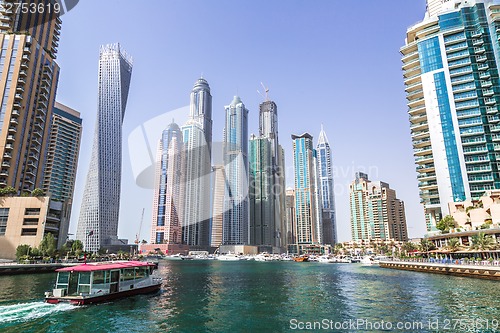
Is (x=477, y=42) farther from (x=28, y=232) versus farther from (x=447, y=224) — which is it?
(x=28, y=232)

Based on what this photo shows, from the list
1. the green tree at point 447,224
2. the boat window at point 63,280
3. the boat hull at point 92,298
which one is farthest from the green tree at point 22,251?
the green tree at point 447,224

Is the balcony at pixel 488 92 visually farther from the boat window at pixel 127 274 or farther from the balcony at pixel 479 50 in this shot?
the boat window at pixel 127 274

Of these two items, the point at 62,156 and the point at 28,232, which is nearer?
the point at 28,232

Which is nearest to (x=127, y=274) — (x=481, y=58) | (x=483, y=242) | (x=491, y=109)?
(x=483, y=242)

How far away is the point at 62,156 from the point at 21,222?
108 m

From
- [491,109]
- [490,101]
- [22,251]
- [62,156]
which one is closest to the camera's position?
[22,251]

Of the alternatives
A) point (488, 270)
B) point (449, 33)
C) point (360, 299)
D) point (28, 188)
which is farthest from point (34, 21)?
point (488, 270)

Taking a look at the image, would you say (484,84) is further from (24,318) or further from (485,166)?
(24,318)

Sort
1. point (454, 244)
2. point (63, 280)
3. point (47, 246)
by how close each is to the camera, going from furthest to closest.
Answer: point (47, 246) → point (454, 244) → point (63, 280)

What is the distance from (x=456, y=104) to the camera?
4097 inches

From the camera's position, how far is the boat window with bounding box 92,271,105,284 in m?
37.6

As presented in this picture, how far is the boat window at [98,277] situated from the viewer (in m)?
37.6

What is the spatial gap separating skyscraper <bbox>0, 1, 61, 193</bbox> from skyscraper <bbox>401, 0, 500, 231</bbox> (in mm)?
136063

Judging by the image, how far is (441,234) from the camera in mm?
94438
